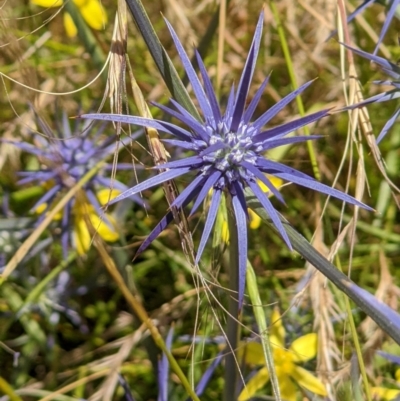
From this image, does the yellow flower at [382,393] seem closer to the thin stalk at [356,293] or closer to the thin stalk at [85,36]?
the thin stalk at [356,293]

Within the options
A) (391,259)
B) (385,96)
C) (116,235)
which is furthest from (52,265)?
(385,96)

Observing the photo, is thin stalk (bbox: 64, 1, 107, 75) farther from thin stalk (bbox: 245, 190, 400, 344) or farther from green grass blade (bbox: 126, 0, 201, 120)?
thin stalk (bbox: 245, 190, 400, 344)

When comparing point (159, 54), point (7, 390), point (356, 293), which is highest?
point (159, 54)

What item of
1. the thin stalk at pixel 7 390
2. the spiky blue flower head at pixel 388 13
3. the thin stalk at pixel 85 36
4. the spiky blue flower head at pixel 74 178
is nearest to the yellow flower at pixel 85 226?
the spiky blue flower head at pixel 74 178

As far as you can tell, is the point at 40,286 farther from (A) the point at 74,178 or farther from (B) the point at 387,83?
(B) the point at 387,83

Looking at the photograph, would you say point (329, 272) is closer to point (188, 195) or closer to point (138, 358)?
point (188, 195)

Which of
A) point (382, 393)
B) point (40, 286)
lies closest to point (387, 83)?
point (382, 393)
